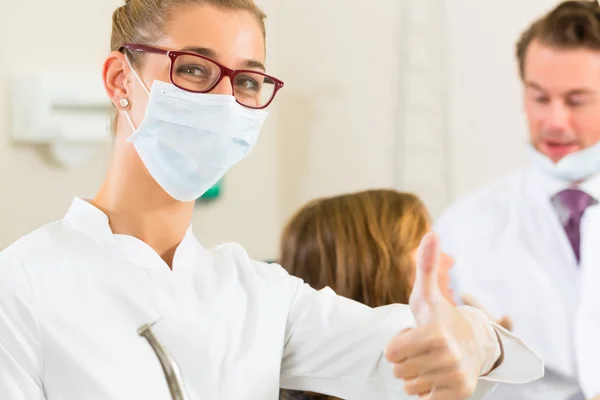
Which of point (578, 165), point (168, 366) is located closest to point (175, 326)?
point (168, 366)

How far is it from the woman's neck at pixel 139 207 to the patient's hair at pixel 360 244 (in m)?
0.43

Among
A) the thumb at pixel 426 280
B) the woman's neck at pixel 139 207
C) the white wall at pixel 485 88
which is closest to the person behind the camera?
the thumb at pixel 426 280

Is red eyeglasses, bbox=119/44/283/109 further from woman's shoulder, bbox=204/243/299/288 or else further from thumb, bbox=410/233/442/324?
thumb, bbox=410/233/442/324

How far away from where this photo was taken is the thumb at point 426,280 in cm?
97

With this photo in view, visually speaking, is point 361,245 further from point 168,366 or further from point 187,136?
point 168,366

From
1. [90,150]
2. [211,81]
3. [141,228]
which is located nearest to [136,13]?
[211,81]

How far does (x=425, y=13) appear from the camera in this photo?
6.65 feet

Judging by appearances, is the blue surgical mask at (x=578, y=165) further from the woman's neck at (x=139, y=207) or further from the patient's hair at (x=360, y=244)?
the woman's neck at (x=139, y=207)

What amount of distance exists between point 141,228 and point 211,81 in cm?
22

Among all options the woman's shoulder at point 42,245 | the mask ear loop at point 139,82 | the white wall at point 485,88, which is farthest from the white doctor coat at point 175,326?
the white wall at point 485,88

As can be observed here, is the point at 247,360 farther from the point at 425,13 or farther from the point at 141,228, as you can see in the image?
the point at 425,13

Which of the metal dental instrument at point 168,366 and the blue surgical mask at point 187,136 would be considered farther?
the blue surgical mask at point 187,136

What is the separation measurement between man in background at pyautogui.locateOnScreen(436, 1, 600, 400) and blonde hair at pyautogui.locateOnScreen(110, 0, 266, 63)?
0.74 metres

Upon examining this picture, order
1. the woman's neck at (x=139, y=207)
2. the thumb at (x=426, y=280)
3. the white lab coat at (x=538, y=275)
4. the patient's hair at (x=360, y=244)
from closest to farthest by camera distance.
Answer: the thumb at (x=426, y=280) → the woman's neck at (x=139, y=207) → the patient's hair at (x=360, y=244) → the white lab coat at (x=538, y=275)
